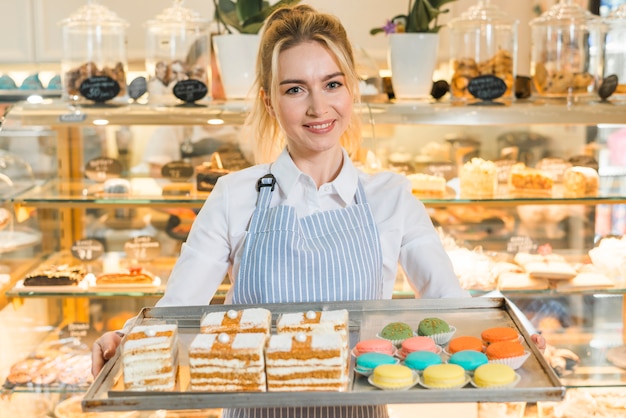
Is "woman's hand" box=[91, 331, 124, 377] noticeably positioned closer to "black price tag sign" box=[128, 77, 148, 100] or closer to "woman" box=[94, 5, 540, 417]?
"woman" box=[94, 5, 540, 417]

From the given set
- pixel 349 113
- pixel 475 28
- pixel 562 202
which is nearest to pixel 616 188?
pixel 562 202

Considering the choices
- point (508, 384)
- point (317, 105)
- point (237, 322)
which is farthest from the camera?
point (317, 105)

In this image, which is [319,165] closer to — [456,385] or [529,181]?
[456,385]

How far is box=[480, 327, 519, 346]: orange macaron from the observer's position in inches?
68.1

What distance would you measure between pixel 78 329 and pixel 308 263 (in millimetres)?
1555

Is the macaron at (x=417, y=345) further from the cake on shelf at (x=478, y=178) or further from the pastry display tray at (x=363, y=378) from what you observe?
the cake on shelf at (x=478, y=178)

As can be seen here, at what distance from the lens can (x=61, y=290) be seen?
3098mm

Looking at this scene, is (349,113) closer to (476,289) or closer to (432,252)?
(432,252)

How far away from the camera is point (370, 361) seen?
1.64 m

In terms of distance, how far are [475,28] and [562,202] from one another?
0.76 m

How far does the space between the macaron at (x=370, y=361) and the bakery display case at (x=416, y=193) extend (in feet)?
4.55

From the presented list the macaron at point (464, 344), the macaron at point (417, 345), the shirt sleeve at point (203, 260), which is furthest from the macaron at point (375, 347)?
the shirt sleeve at point (203, 260)

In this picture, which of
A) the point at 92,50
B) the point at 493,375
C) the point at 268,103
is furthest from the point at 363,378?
the point at 92,50

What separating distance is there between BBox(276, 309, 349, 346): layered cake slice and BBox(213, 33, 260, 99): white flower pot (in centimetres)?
152
